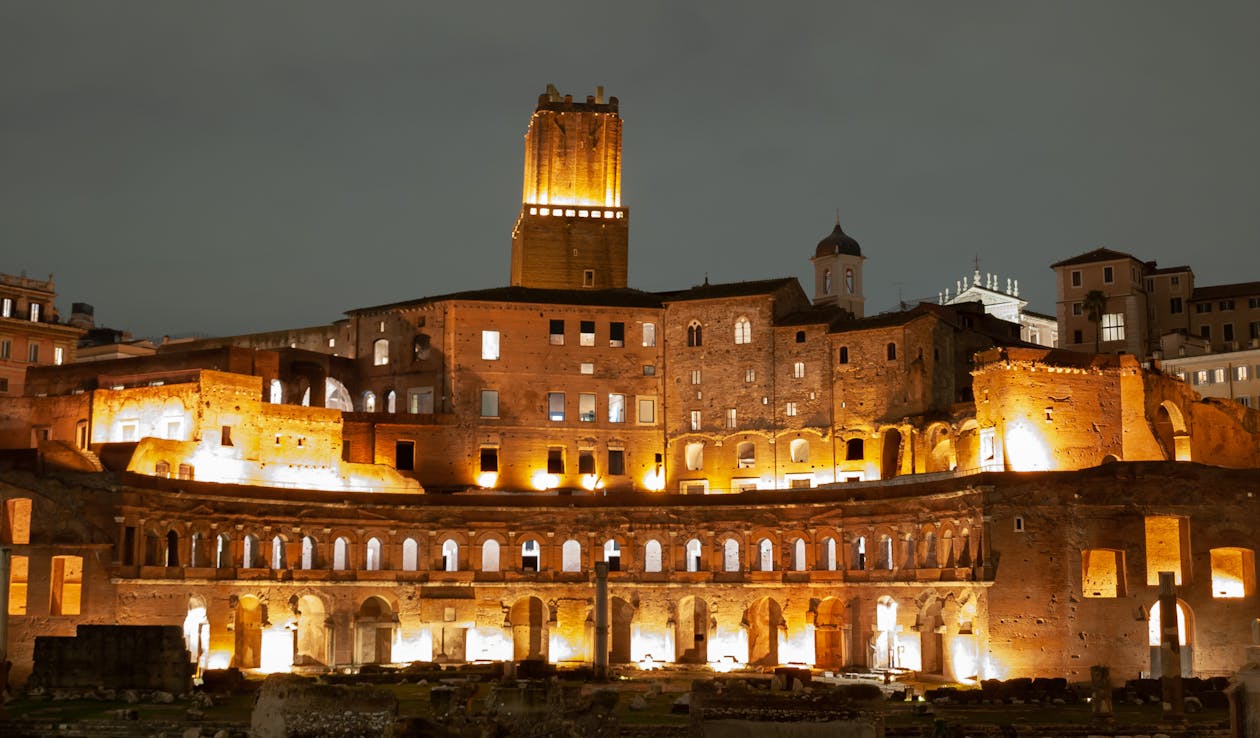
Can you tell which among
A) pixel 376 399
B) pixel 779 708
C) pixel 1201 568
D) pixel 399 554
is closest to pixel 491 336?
pixel 376 399

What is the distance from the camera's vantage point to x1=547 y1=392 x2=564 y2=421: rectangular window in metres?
84.4

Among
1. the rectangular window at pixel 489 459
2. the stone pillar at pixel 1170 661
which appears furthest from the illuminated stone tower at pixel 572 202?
the stone pillar at pixel 1170 661

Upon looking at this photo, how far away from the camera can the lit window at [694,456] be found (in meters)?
84.6

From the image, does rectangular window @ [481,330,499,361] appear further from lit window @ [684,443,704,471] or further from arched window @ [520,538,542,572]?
lit window @ [684,443,704,471]

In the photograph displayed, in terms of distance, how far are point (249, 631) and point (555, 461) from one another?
69.2 feet

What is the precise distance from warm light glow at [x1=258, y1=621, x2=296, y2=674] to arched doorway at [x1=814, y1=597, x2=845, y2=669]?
23.6 meters

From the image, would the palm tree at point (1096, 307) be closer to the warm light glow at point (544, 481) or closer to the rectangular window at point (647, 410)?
the rectangular window at point (647, 410)

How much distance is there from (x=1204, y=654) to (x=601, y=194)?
49.3 meters

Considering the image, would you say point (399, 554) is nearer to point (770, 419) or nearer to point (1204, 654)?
point (770, 419)

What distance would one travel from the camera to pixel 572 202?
9638cm

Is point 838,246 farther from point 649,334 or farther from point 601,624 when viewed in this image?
point 601,624

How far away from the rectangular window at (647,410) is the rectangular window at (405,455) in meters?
12.7

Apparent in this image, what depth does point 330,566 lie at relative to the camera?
7138 cm

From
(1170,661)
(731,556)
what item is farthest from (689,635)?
(1170,661)
